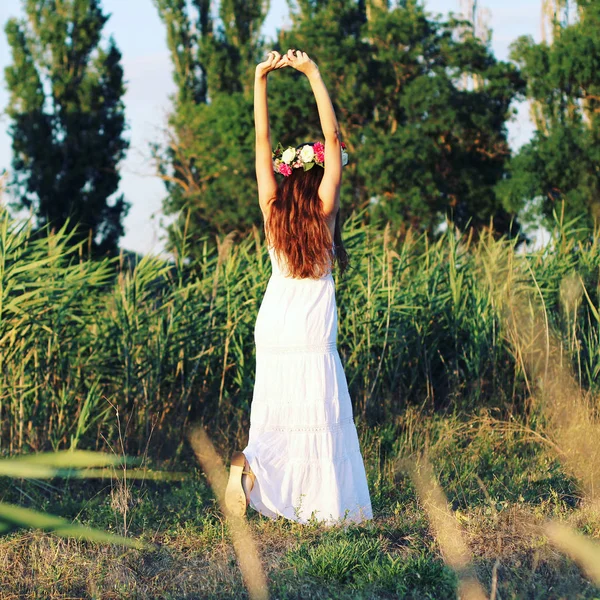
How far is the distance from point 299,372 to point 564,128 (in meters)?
17.3

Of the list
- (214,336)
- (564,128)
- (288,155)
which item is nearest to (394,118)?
(564,128)

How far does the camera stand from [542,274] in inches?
293

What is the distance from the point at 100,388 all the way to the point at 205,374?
79 cm

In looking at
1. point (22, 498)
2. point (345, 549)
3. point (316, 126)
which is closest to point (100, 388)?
point (22, 498)

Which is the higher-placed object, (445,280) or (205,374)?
(445,280)

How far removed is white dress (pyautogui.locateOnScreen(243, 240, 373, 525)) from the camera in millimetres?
3996

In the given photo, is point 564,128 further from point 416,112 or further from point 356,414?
point 356,414

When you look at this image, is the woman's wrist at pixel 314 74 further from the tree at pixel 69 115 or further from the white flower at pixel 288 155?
the tree at pixel 69 115

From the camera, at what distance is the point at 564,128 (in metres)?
19.7

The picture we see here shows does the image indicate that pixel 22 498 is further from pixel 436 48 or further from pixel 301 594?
pixel 436 48

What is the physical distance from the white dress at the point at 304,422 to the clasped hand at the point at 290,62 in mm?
840

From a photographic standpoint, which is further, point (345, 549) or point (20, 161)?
point (20, 161)

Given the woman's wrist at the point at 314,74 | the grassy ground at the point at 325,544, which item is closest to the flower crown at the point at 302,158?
the woman's wrist at the point at 314,74

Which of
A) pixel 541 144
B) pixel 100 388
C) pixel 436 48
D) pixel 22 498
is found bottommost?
pixel 22 498
